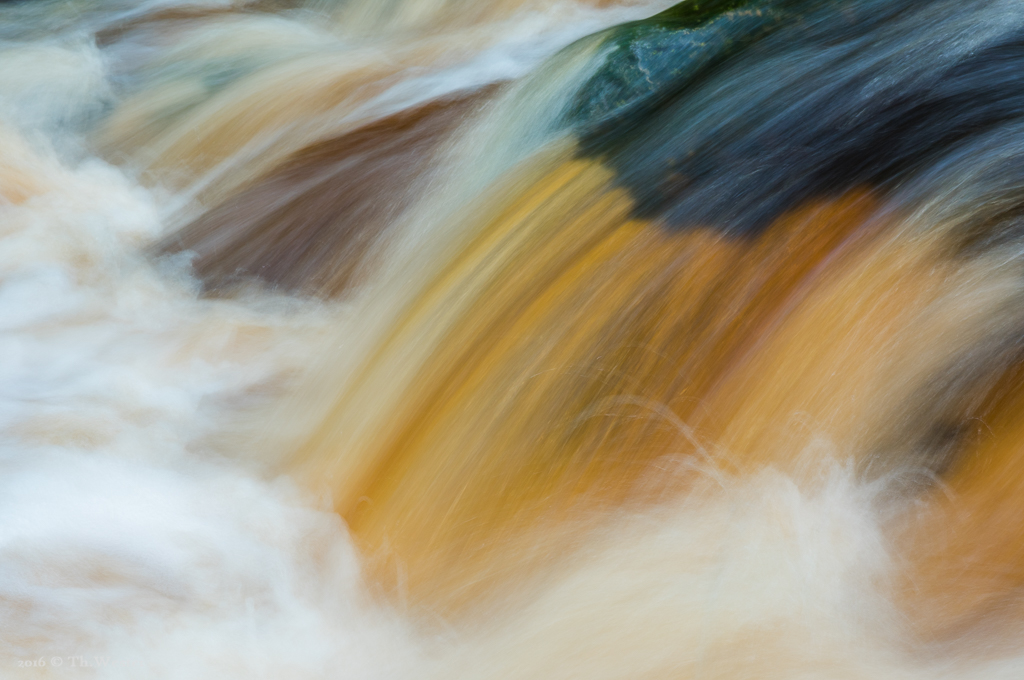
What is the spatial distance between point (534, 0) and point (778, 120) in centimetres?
209

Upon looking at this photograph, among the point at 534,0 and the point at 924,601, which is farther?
the point at 534,0

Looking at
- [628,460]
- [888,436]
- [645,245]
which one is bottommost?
[628,460]

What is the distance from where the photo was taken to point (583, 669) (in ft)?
7.00

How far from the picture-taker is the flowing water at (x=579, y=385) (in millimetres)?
2131

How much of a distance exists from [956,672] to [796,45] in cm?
207

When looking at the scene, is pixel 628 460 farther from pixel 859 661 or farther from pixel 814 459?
pixel 859 661

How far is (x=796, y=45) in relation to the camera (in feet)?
10.4

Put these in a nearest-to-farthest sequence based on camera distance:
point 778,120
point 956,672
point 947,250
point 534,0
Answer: point 956,672 < point 947,250 < point 778,120 < point 534,0

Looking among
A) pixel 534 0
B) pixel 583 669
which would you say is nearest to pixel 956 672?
pixel 583 669

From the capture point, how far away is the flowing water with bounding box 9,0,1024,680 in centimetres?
213

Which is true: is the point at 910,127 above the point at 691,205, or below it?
above

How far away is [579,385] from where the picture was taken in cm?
251

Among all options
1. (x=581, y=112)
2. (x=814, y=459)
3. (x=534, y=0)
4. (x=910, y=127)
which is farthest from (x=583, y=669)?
(x=534, y=0)

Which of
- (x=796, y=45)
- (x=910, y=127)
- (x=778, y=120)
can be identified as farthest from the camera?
(x=796, y=45)
